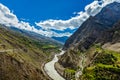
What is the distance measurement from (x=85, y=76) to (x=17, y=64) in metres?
43.1

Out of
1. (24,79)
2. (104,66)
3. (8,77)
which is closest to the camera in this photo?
(8,77)

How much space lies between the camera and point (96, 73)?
182 m

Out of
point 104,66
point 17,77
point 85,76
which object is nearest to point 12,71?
point 17,77

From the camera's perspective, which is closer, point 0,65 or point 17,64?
point 0,65

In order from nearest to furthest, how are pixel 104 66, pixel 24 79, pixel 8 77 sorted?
pixel 8 77
pixel 24 79
pixel 104 66

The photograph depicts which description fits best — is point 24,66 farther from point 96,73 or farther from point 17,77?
point 96,73

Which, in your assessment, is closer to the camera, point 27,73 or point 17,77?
point 17,77

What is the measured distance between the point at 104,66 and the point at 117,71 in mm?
13349

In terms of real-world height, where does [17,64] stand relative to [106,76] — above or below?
above

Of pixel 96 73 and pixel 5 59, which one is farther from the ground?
pixel 5 59

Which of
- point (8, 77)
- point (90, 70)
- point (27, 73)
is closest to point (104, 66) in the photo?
point (90, 70)

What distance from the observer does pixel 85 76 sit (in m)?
182

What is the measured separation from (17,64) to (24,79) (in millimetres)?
14192

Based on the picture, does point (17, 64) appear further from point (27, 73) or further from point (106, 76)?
point (106, 76)
